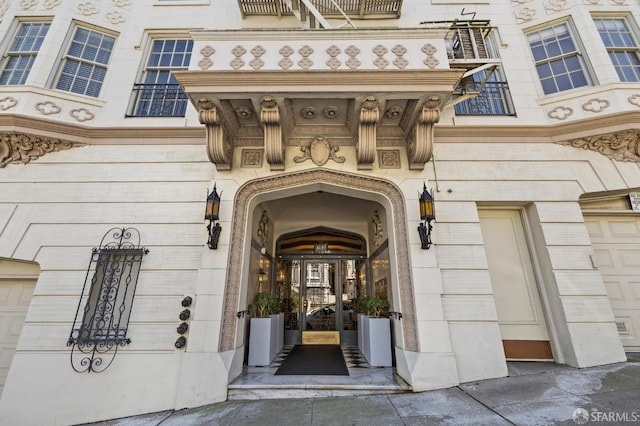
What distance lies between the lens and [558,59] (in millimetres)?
6305

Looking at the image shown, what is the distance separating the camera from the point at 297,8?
22.4 feet

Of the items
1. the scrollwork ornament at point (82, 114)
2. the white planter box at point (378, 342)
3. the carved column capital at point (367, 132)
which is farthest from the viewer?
the scrollwork ornament at point (82, 114)

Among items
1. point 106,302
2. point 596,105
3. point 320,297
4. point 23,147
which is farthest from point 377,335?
point 23,147

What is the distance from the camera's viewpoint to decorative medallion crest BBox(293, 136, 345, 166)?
5.58 meters

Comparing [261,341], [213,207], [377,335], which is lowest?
[261,341]

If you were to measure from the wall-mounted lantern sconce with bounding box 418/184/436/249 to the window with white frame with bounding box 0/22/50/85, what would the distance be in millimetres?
8461

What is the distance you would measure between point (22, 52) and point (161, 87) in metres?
3.04

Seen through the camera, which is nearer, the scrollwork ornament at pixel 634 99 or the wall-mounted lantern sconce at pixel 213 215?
the wall-mounted lantern sconce at pixel 213 215

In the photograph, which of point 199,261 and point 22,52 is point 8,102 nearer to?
point 22,52

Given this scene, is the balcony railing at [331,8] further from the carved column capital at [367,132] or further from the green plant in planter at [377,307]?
the green plant in planter at [377,307]

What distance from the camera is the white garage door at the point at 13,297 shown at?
5.14 meters

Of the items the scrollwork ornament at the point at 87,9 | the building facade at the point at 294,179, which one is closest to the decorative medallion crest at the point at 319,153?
the building facade at the point at 294,179

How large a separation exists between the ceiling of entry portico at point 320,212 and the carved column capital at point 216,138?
2.52 m

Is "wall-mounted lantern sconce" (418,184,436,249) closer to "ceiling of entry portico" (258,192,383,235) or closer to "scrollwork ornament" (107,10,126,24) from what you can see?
"ceiling of entry portico" (258,192,383,235)
